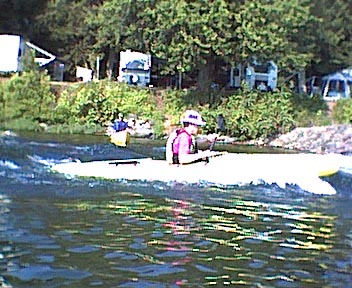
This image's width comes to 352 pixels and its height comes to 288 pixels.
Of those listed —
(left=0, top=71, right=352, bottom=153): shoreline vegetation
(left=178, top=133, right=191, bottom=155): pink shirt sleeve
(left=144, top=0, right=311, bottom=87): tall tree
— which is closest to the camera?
(left=178, top=133, right=191, bottom=155): pink shirt sleeve

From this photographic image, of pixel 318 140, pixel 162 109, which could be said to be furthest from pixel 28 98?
pixel 318 140

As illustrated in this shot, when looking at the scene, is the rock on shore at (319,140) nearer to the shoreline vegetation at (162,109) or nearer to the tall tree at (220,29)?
the shoreline vegetation at (162,109)

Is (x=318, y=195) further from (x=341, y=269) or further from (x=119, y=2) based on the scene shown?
(x=119, y=2)

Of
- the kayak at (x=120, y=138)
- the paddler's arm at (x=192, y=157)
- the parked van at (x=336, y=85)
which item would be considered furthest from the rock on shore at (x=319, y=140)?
the paddler's arm at (x=192, y=157)

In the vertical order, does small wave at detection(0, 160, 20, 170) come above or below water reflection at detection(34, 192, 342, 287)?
above

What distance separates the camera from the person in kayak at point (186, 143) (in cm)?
1300

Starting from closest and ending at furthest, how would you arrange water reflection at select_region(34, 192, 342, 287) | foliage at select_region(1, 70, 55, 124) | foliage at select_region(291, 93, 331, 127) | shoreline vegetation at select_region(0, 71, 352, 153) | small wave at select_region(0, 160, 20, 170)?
water reflection at select_region(34, 192, 342, 287)
small wave at select_region(0, 160, 20, 170)
shoreline vegetation at select_region(0, 71, 352, 153)
foliage at select_region(1, 70, 55, 124)
foliage at select_region(291, 93, 331, 127)

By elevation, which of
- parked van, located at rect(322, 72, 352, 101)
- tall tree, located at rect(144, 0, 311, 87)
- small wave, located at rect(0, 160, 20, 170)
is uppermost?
tall tree, located at rect(144, 0, 311, 87)

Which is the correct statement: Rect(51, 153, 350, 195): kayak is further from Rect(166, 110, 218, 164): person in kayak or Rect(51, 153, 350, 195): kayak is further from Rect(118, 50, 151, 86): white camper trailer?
Rect(118, 50, 151, 86): white camper trailer

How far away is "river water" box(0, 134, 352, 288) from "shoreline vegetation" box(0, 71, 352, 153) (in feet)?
62.6

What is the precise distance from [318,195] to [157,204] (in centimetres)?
300

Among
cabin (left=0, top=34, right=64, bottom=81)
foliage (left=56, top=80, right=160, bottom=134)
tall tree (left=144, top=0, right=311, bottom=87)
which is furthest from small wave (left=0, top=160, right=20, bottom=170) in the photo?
cabin (left=0, top=34, right=64, bottom=81)

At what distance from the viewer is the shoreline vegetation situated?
107ft

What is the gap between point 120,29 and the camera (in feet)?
117
